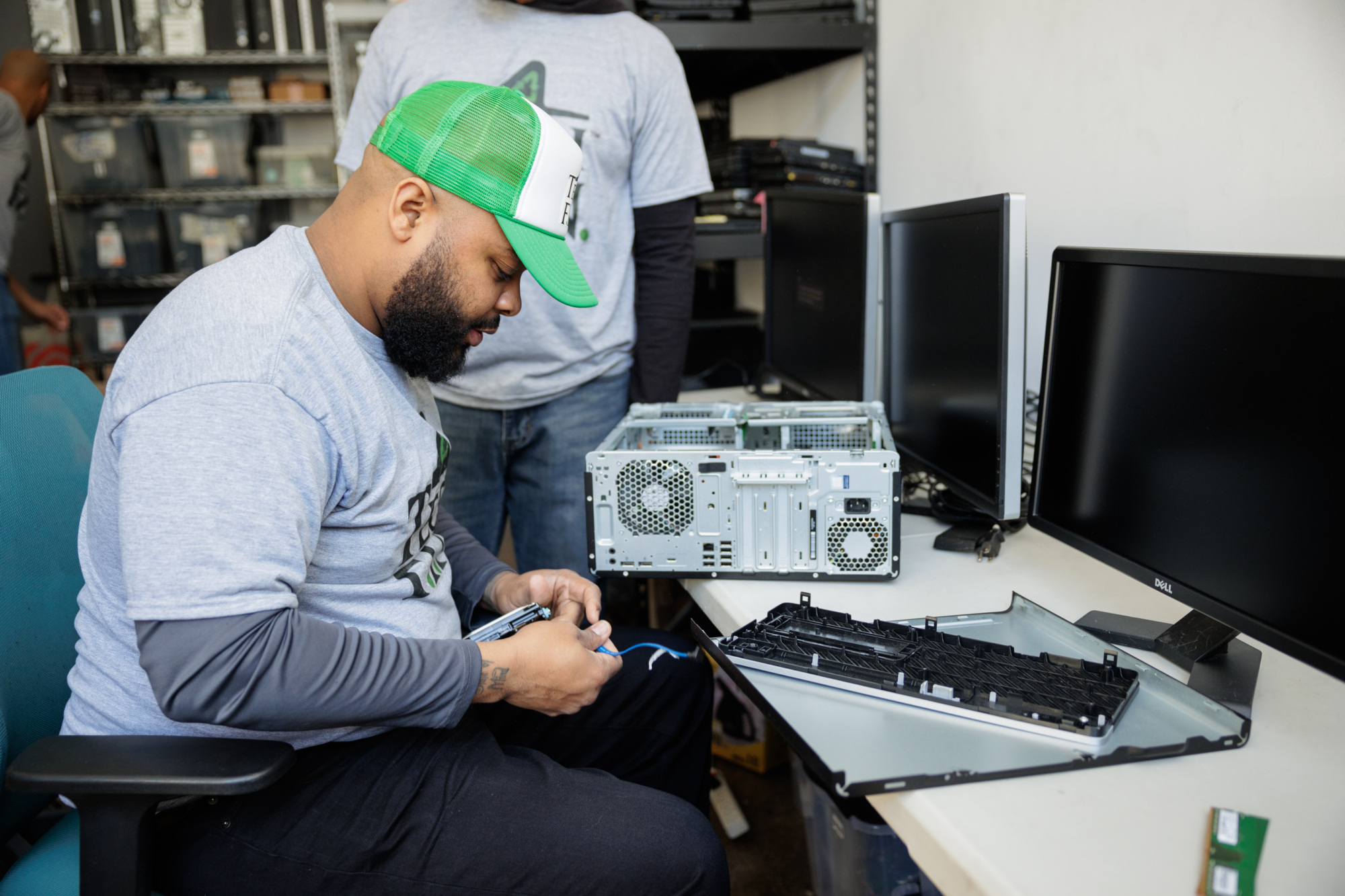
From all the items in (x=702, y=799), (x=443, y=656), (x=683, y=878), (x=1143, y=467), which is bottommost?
(x=702, y=799)

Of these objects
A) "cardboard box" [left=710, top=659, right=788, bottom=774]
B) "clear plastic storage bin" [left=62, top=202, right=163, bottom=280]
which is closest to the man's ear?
"cardboard box" [left=710, top=659, right=788, bottom=774]

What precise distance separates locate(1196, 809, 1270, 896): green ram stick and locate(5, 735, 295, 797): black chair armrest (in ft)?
2.35

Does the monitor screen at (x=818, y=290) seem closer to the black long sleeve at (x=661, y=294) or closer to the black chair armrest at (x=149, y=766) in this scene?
the black long sleeve at (x=661, y=294)

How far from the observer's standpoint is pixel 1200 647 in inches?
36.7

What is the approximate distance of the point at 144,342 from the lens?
0.81 m

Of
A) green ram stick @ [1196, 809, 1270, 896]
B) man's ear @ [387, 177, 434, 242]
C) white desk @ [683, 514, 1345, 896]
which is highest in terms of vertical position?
man's ear @ [387, 177, 434, 242]

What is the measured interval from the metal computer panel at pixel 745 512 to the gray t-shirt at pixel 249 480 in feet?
0.80

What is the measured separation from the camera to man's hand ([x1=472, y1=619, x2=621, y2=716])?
2.99 ft

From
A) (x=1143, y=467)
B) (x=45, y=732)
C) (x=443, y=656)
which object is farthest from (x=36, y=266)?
(x=1143, y=467)

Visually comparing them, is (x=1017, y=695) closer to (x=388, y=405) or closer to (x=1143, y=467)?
(x=1143, y=467)

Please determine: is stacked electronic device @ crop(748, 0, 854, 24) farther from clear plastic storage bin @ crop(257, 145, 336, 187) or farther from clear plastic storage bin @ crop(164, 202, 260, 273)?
clear plastic storage bin @ crop(164, 202, 260, 273)

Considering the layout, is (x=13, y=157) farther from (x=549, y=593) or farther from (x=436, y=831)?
(x=436, y=831)

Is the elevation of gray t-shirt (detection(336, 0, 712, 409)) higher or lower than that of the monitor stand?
higher

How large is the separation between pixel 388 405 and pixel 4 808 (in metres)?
0.54
